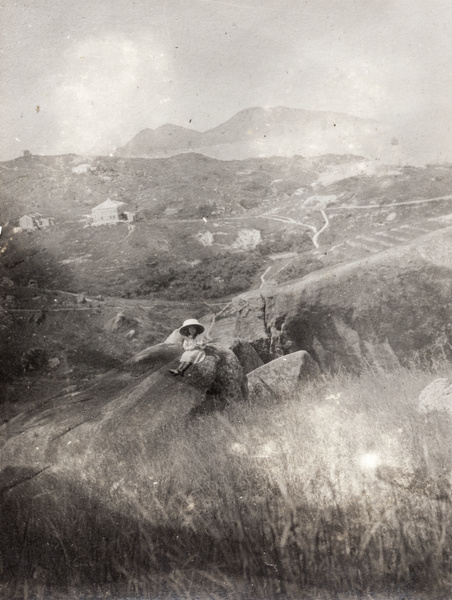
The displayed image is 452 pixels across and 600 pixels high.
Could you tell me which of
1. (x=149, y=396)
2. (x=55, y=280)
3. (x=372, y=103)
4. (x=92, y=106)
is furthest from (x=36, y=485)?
(x=372, y=103)

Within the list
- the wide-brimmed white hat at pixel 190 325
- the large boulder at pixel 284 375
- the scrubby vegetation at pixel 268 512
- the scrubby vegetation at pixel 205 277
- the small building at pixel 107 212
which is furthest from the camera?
the small building at pixel 107 212

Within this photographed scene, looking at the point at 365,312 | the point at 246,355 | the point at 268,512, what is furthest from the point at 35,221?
the point at 268,512

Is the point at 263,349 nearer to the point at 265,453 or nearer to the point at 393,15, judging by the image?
the point at 265,453

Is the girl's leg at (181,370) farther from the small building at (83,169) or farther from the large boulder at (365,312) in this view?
the small building at (83,169)

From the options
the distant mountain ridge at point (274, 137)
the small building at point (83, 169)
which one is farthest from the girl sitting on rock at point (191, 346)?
the small building at point (83, 169)

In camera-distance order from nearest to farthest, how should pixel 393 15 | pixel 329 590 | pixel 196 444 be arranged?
pixel 329 590 → pixel 196 444 → pixel 393 15
